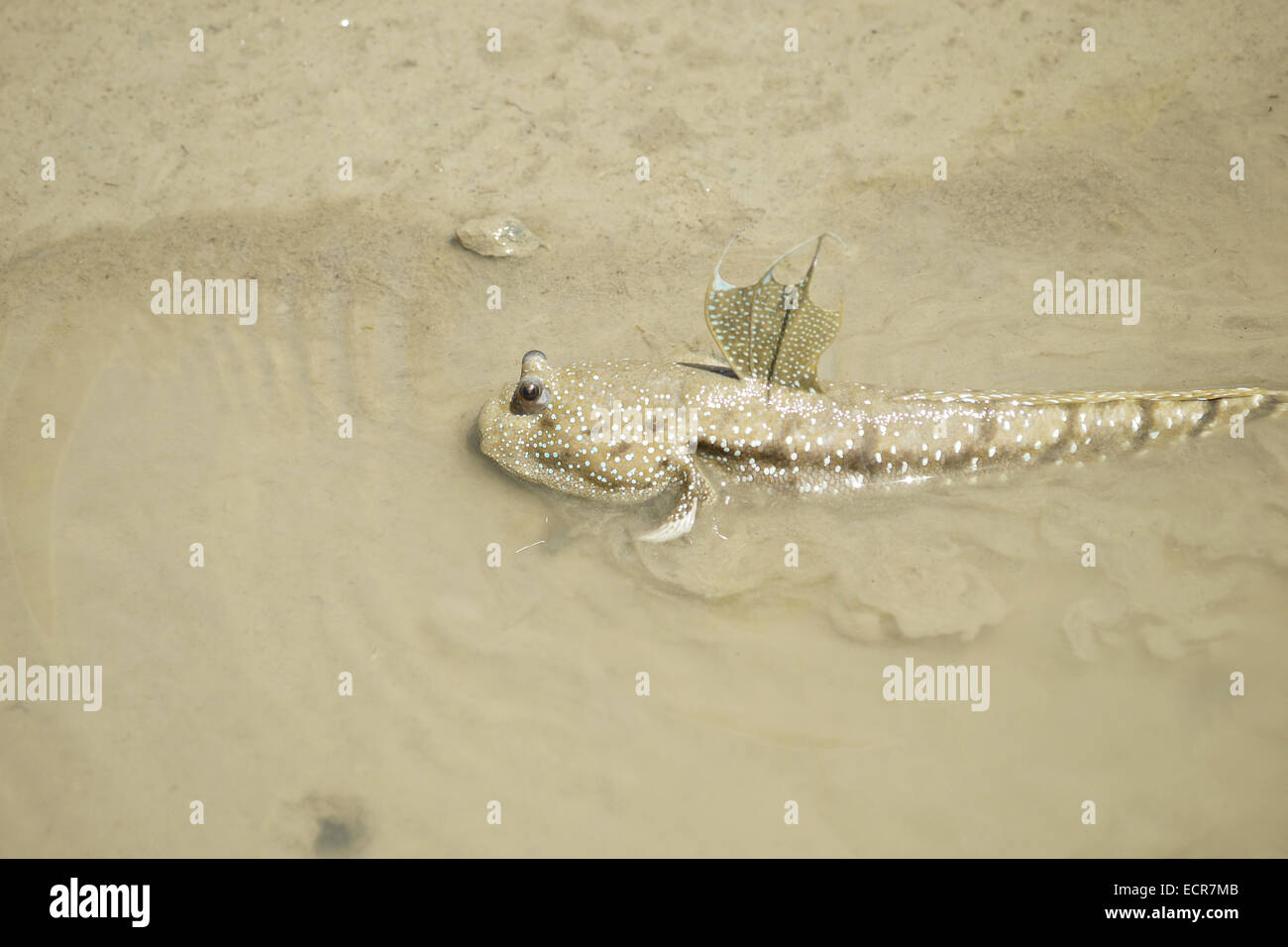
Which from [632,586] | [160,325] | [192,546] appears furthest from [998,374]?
[160,325]

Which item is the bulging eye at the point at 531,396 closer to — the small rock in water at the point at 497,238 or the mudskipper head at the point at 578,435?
the mudskipper head at the point at 578,435

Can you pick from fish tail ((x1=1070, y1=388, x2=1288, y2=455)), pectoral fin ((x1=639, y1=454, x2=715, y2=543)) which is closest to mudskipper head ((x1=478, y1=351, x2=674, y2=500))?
pectoral fin ((x1=639, y1=454, x2=715, y2=543))

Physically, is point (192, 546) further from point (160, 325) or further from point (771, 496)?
point (771, 496)

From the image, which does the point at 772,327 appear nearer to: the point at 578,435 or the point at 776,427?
the point at 776,427

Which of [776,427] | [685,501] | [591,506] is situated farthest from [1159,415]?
[591,506]

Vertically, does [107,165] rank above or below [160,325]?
above
